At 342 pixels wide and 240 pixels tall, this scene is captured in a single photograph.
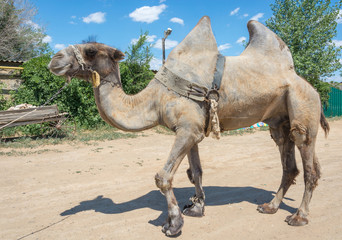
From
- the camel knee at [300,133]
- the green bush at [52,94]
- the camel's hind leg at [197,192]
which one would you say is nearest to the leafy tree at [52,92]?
the green bush at [52,94]

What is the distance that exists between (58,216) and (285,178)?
132 inches

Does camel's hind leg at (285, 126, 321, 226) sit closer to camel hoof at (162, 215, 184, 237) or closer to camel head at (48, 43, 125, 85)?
camel hoof at (162, 215, 184, 237)

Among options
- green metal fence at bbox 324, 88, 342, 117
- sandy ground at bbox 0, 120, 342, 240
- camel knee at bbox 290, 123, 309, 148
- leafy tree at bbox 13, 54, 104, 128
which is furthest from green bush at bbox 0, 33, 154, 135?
green metal fence at bbox 324, 88, 342, 117

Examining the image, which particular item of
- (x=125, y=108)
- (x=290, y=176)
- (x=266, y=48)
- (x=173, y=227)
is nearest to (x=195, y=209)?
(x=173, y=227)

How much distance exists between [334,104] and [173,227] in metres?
22.8

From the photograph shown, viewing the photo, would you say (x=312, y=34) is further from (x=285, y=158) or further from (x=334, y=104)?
(x=285, y=158)

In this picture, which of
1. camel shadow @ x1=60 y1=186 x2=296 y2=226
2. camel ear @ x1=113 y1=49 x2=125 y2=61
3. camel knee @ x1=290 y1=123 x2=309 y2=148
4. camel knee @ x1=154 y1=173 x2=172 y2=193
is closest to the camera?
camel knee @ x1=154 y1=173 x2=172 y2=193

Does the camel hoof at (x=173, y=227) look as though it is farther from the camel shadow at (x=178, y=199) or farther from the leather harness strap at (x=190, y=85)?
the leather harness strap at (x=190, y=85)

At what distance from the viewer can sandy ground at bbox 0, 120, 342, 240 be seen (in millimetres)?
3307

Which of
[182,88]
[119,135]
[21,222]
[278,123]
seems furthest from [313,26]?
[21,222]

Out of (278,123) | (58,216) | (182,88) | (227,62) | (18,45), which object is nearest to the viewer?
(182,88)

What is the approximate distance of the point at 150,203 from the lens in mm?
4219

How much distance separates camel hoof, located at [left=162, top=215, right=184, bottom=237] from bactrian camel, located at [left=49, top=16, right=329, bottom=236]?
11 millimetres

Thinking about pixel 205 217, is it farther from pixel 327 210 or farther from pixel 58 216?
pixel 58 216
